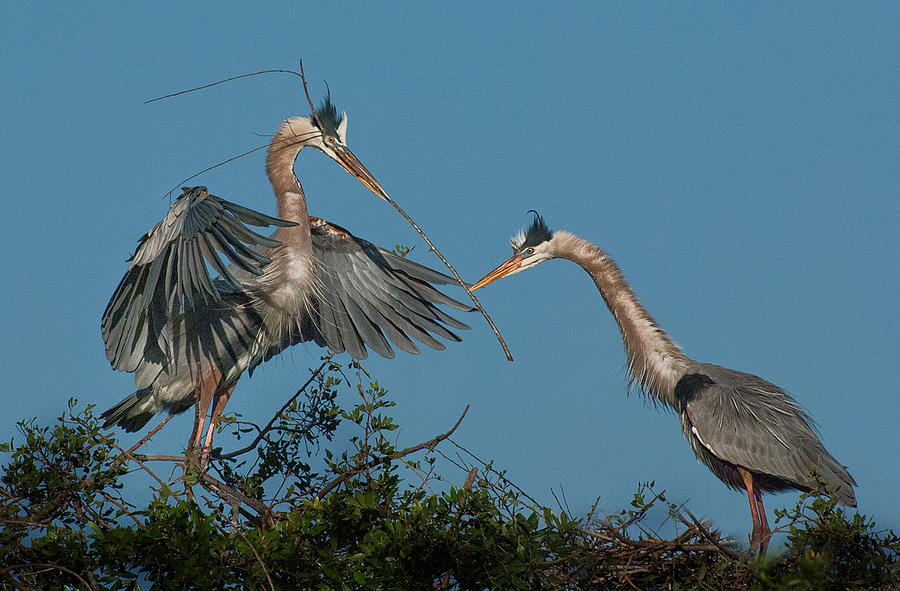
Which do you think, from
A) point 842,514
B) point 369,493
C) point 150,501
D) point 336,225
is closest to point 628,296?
point 336,225

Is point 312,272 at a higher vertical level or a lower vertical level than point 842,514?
higher

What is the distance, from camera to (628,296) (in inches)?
230

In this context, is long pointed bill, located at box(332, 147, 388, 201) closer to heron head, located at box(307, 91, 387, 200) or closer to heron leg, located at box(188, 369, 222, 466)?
heron head, located at box(307, 91, 387, 200)

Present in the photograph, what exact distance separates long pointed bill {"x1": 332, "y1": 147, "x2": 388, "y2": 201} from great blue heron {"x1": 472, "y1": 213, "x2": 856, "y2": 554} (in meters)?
1.36

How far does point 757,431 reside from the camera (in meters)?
5.23

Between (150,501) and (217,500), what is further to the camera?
(217,500)

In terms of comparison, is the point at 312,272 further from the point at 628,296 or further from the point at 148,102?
the point at 628,296

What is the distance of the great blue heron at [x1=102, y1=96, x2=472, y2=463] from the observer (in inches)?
156

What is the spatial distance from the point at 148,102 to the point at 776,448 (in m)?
3.68

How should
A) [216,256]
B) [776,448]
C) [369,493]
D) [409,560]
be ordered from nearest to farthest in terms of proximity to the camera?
1. [409,560]
2. [369,493]
3. [216,256]
4. [776,448]

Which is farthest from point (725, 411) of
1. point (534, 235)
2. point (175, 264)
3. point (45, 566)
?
point (45, 566)

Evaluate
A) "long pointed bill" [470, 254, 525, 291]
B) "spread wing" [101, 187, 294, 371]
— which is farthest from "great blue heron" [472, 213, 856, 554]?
"spread wing" [101, 187, 294, 371]

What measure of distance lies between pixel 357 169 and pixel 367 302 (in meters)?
0.81

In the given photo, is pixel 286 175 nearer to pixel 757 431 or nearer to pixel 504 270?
pixel 504 270
